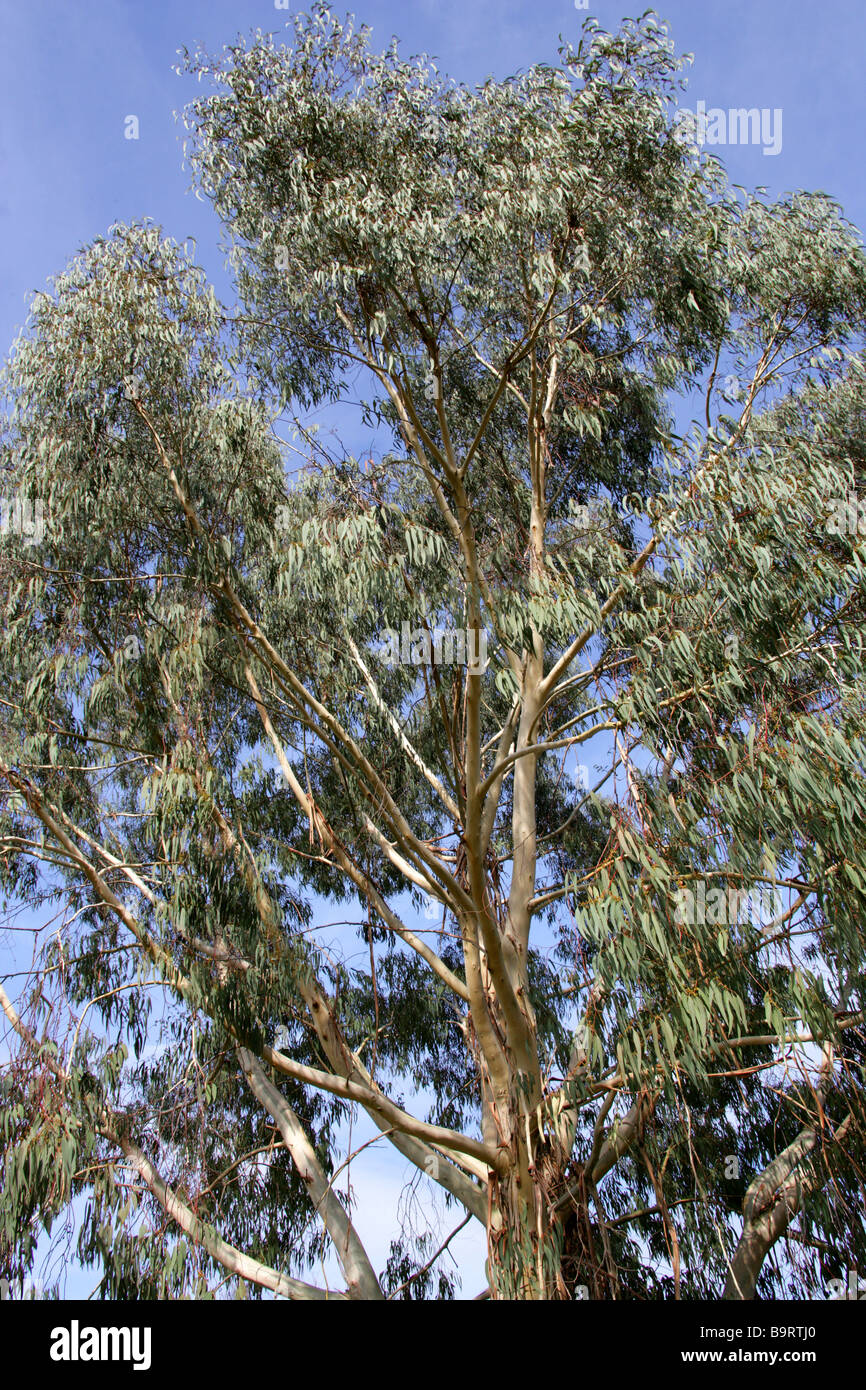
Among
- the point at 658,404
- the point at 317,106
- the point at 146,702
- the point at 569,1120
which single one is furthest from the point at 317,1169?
the point at 317,106

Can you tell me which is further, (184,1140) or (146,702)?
(146,702)

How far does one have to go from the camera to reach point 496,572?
544 cm

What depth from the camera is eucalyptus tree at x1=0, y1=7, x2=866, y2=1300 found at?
3.47 meters

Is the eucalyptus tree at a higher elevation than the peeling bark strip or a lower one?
higher

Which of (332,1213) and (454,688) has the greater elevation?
(454,688)

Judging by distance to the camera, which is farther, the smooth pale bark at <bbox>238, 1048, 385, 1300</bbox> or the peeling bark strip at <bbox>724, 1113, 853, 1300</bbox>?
the smooth pale bark at <bbox>238, 1048, 385, 1300</bbox>

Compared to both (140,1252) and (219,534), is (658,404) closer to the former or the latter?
(219,534)

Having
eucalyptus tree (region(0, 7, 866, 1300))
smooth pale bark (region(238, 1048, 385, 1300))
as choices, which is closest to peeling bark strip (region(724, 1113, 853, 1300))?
eucalyptus tree (region(0, 7, 866, 1300))

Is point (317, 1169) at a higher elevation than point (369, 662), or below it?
below

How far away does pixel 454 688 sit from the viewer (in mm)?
4695

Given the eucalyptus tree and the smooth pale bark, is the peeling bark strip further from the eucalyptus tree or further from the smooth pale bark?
the smooth pale bark

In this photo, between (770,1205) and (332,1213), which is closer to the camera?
(770,1205)

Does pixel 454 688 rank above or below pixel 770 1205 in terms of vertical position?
above

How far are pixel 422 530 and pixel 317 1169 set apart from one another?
281cm
